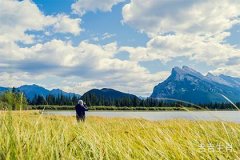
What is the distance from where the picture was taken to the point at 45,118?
7371 millimetres

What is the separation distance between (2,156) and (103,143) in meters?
1.63

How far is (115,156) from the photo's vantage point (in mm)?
4633

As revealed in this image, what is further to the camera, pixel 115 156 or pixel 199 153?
pixel 115 156

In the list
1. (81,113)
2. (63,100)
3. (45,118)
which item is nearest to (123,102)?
(63,100)

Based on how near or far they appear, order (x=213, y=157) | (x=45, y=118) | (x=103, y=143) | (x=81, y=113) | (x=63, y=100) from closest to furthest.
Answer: (x=213, y=157) → (x=103, y=143) → (x=45, y=118) → (x=81, y=113) → (x=63, y=100)

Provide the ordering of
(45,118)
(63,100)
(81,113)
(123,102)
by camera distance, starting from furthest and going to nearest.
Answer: (123,102), (63,100), (81,113), (45,118)

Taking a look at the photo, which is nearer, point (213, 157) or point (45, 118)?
point (213, 157)

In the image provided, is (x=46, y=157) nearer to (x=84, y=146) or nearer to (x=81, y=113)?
(x=84, y=146)

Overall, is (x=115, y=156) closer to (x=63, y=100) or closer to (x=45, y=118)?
(x=45, y=118)

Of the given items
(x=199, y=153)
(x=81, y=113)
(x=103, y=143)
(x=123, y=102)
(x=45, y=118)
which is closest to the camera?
(x=199, y=153)

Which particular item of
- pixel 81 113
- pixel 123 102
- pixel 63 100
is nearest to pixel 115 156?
pixel 81 113

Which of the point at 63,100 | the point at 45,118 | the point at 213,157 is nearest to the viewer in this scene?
the point at 213,157

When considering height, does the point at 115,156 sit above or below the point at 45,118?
below

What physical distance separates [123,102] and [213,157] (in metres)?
181
